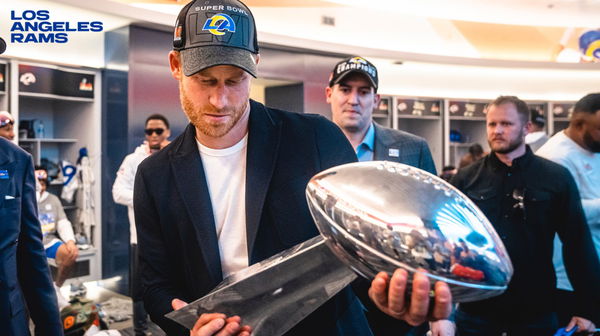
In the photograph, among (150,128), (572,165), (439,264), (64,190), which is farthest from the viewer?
(64,190)

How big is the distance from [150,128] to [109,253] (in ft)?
6.51

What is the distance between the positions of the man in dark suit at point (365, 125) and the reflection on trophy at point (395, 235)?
1.33 meters

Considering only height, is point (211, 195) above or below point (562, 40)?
below

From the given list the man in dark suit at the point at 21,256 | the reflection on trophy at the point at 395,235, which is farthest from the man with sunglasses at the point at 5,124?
the reflection on trophy at the point at 395,235

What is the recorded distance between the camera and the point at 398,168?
0.66m

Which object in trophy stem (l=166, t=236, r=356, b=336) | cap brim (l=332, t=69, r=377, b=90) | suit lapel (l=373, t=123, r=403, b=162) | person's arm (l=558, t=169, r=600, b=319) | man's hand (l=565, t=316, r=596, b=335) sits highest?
cap brim (l=332, t=69, r=377, b=90)

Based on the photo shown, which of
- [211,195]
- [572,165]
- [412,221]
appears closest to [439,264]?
[412,221]

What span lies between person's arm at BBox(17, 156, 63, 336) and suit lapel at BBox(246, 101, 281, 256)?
2.60ft

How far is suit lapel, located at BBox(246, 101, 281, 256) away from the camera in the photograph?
938mm

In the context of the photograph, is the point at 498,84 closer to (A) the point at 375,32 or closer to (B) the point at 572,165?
(A) the point at 375,32

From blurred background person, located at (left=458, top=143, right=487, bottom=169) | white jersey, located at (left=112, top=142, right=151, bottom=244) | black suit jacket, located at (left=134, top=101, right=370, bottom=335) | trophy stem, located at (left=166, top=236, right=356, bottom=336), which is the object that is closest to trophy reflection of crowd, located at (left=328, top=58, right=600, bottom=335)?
black suit jacket, located at (left=134, top=101, right=370, bottom=335)

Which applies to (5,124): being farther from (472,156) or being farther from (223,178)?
(472,156)

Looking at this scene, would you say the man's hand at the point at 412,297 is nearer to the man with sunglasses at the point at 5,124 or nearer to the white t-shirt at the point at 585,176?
the white t-shirt at the point at 585,176

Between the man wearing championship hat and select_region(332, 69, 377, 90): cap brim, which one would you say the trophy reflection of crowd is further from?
the man wearing championship hat
